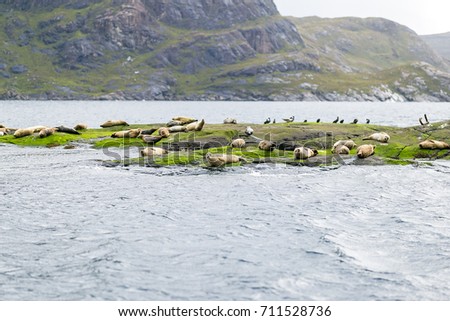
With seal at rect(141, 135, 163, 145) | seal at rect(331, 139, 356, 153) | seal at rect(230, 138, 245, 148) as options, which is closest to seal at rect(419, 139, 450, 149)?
seal at rect(331, 139, 356, 153)

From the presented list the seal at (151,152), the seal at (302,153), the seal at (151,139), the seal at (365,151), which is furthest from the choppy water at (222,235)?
the seal at (151,139)

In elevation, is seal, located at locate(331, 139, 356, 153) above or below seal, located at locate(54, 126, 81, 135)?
below

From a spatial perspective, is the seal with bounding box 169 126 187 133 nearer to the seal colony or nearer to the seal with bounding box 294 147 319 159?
the seal colony

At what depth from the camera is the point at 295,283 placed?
15.5 metres

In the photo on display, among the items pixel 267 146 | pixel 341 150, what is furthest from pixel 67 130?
pixel 341 150

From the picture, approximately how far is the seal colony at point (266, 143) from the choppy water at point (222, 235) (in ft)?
12.2

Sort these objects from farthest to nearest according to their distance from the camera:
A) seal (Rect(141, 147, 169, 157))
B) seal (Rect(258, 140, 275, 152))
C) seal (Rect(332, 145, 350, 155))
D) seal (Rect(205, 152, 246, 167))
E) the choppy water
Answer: seal (Rect(332, 145, 350, 155)) < seal (Rect(258, 140, 275, 152)) < seal (Rect(141, 147, 169, 157)) < seal (Rect(205, 152, 246, 167)) < the choppy water

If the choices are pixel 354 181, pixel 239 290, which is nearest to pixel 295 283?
pixel 239 290

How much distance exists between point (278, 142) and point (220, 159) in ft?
30.6

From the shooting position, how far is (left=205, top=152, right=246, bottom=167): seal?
1388 inches

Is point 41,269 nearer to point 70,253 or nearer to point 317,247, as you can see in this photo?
point 70,253

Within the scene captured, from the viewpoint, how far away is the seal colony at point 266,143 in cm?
3784

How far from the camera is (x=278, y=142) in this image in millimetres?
43188

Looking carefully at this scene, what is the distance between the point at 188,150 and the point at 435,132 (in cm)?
2219
